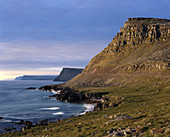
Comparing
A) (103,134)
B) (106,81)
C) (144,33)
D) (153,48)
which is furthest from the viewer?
(144,33)

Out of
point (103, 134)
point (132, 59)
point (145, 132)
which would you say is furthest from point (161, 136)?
point (132, 59)

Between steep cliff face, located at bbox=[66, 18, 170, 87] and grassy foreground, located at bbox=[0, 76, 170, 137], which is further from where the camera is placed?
steep cliff face, located at bbox=[66, 18, 170, 87]

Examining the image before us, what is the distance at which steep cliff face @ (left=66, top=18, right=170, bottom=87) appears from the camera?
136 meters

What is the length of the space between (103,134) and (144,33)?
189 m

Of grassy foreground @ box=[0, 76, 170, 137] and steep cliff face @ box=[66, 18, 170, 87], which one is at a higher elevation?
steep cliff face @ box=[66, 18, 170, 87]

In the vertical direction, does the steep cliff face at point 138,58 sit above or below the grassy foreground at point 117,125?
above

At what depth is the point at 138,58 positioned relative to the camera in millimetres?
158500

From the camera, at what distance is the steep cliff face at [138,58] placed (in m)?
136

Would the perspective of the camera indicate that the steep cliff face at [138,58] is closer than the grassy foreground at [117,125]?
No

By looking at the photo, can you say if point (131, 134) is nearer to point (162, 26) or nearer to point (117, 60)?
point (117, 60)

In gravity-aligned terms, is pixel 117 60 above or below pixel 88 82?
above

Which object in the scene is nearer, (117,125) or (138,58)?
(117,125)

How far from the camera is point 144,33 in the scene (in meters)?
191

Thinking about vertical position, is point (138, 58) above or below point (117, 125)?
above
